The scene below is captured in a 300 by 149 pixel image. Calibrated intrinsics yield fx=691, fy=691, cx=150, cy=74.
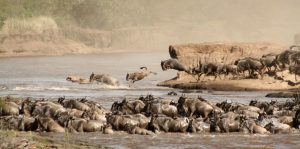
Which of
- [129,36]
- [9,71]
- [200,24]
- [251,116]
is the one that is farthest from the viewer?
[200,24]

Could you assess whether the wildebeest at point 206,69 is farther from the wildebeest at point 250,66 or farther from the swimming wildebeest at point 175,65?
the wildebeest at point 250,66

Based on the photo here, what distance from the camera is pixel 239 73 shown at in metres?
39.5

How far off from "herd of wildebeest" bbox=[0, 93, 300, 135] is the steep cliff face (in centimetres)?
1663

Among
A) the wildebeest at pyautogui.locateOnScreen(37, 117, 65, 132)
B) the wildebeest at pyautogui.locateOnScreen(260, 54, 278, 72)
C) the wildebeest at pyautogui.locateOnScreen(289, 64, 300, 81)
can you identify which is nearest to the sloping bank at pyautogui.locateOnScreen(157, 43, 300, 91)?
the wildebeest at pyautogui.locateOnScreen(260, 54, 278, 72)

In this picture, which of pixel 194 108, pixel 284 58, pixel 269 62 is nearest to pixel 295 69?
pixel 284 58

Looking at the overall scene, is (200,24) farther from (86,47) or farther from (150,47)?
(86,47)

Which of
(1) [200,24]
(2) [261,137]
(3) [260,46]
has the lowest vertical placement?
(2) [261,137]

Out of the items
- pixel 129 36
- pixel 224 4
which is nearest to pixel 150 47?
pixel 129 36

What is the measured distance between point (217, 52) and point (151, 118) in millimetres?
21091

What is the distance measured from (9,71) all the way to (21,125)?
37704 mm

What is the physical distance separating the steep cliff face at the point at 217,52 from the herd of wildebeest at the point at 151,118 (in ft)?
54.6

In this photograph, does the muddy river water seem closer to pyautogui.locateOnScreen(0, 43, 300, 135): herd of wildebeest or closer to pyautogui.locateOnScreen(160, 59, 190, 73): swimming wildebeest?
pyautogui.locateOnScreen(0, 43, 300, 135): herd of wildebeest

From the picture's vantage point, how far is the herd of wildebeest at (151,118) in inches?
856

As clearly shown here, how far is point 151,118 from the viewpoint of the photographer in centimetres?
2212
